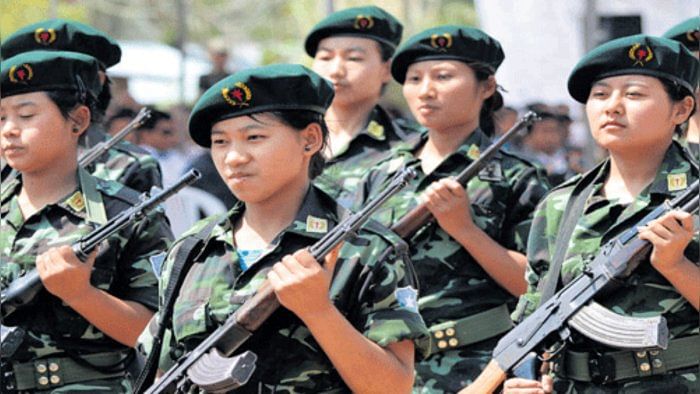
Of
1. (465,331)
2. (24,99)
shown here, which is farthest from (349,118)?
(24,99)

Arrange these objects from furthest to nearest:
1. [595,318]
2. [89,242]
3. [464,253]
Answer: [464,253] < [89,242] < [595,318]

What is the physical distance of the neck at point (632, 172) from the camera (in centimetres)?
592

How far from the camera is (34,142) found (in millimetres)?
6402

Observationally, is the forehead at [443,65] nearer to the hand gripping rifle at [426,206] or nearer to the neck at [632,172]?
the hand gripping rifle at [426,206]

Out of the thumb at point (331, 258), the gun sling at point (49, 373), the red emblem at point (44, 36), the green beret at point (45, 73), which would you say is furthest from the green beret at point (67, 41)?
the thumb at point (331, 258)

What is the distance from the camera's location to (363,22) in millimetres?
8789

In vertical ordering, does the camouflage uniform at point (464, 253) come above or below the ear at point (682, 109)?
below

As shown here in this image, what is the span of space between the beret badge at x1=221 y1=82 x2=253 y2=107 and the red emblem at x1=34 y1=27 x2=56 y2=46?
3.10 m

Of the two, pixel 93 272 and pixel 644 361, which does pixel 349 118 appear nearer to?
pixel 93 272

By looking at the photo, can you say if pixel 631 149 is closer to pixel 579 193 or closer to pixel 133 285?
pixel 579 193

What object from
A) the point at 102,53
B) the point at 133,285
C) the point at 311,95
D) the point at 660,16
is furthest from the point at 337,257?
the point at 660,16

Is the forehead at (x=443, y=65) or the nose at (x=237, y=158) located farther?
the forehead at (x=443, y=65)

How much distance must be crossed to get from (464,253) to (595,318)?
1.78 metres

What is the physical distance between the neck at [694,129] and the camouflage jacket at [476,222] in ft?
2.36
